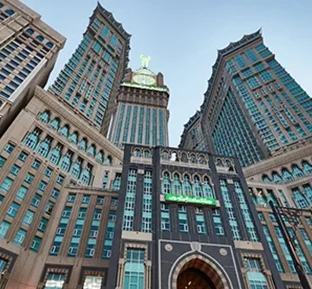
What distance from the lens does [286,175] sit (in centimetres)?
5744

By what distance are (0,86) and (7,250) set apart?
27365 mm

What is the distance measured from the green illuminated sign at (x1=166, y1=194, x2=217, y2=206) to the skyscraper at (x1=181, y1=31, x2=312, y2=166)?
38160 mm

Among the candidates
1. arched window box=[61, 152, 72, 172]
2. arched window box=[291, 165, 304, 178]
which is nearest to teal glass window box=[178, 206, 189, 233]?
arched window box=[61, 152, 72, 172]

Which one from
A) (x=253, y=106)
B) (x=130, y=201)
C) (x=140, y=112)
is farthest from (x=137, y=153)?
(x=140, y=112)

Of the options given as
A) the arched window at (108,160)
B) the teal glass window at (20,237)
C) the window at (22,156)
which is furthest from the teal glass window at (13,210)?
the arched window at (108,160)

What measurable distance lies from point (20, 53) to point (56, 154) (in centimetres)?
2408

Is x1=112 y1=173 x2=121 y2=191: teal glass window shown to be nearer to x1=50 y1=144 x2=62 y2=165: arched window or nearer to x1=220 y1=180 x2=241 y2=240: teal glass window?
x1=50 y1=144 x2=62 y2=165: arched window

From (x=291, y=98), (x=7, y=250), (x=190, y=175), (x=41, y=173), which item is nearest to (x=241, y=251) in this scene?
(x=190, y=175)

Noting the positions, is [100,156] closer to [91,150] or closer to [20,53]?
[91,150]

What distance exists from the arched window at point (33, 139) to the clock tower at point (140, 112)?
34885 mm

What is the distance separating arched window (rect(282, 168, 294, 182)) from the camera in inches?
2213

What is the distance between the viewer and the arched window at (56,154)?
155 feet

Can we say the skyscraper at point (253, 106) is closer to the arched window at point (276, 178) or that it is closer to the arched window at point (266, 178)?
the arched window at point (276, 178)

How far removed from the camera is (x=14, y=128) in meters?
43.5
